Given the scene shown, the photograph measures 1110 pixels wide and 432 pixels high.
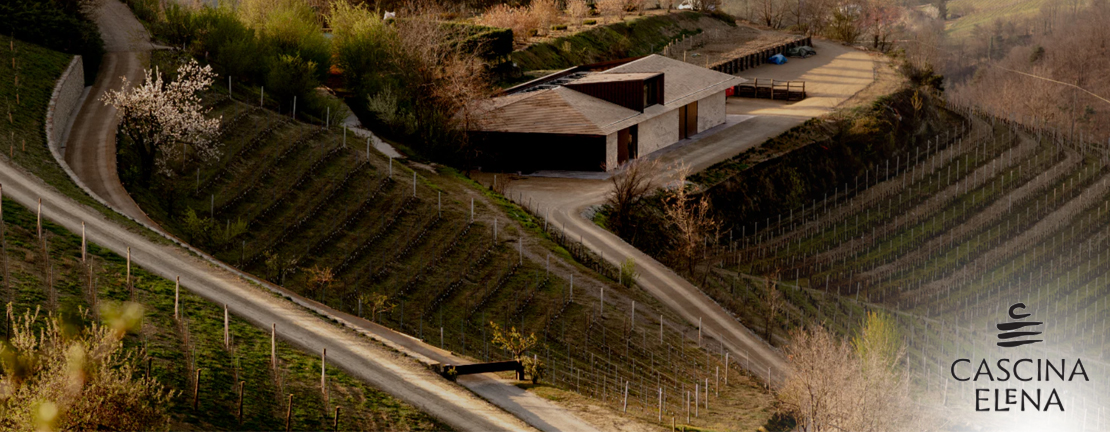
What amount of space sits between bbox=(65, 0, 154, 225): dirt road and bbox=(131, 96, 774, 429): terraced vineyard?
1.39 meters

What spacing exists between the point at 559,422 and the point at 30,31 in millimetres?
39401

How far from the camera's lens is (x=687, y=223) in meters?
51.3

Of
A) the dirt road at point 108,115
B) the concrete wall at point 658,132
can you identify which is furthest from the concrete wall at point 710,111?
the dirt road at point 108,115

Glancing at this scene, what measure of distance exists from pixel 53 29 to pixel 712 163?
3476 cm

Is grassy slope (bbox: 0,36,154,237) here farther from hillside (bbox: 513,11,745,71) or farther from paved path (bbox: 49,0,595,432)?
hillside (bbox: 513,11,745,71)

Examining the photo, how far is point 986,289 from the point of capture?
57.0 metres

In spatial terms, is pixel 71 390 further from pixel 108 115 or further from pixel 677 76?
pixel 677 76

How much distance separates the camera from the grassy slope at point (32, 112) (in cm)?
3997

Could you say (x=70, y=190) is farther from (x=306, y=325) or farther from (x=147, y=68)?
(x=147, y=68)

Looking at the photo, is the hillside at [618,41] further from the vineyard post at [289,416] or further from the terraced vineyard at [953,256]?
the vineyard post at [289,416]

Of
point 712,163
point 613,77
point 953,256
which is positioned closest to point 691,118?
point 613,77

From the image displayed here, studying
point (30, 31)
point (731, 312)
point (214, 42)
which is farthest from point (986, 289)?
point (30, 31)

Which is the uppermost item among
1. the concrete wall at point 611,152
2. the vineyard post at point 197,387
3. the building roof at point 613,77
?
the vineyard post at point 197,387

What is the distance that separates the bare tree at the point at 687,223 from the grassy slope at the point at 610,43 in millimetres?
25899
